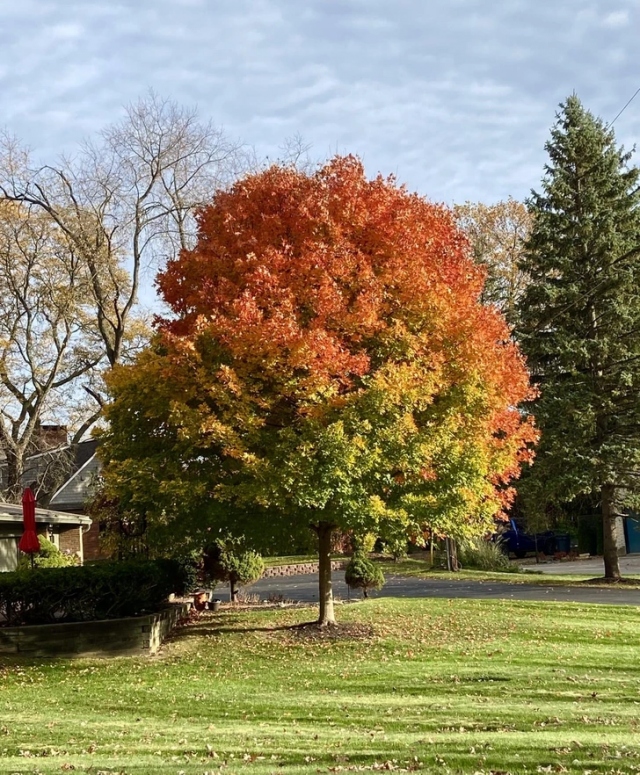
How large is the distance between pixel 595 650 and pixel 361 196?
8.32 m

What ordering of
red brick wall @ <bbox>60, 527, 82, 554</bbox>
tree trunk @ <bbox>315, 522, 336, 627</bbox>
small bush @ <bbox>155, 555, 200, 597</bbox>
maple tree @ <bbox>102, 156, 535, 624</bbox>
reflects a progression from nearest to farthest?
maple tree @ <bbox>102, 156, 535, 624</bbox>, tree trunk @ <bbox>315, 522, 336, 627</bbox>, small bush @ <bbox>155, 555, 200, 597</bbox>, red brick wall @ <bbox>60, 527, 82, 554</bbox>

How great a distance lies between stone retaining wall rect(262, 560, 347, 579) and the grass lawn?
1699cm

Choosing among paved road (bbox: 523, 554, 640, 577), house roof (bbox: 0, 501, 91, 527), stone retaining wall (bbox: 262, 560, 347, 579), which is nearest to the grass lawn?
house roof (bbox: 0, 501, 91, 527)

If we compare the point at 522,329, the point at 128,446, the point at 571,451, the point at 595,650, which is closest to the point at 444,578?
the point at 571,451

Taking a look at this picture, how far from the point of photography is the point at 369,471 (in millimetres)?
12258

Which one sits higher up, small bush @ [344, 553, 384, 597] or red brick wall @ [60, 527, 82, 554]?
red brick wall @ [60, 527, 82, 554]

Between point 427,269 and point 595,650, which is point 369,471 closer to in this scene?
point 427,269

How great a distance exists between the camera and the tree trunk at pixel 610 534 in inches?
924

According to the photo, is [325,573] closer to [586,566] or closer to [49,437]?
[586,566]

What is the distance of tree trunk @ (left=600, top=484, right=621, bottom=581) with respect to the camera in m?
23.5

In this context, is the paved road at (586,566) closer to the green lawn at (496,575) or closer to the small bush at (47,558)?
the green lawn at (496,575)

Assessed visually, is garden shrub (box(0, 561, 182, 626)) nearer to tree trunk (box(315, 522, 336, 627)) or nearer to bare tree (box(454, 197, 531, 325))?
tree trunk (box(315, 522, 336, 627))

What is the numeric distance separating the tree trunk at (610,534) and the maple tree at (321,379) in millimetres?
11035

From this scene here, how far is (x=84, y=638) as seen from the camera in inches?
500
